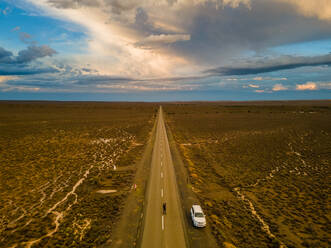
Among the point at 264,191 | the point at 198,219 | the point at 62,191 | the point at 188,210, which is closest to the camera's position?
the point at 198,219

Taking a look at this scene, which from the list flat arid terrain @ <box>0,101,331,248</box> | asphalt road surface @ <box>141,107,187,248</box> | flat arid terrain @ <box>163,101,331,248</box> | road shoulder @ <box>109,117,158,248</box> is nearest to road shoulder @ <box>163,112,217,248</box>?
flat arid terrain @ <box>0,101,331,248</box>

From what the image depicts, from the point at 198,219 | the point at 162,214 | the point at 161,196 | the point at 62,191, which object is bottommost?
the point at 62,191

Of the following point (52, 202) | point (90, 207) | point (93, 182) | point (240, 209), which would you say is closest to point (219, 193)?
point (240, 209)

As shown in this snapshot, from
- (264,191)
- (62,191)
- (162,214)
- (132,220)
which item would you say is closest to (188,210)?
(162,214)

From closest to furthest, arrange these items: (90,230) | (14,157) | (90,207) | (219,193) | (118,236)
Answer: (118,236) → (90,230) → (90,207) → (219,193) → (14,157)

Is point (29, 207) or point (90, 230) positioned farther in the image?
point (29, 207)

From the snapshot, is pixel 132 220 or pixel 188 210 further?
pixel 188 210

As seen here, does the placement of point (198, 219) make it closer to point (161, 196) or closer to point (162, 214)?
point (162, 214)

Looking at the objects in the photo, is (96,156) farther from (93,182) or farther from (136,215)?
(136,215)

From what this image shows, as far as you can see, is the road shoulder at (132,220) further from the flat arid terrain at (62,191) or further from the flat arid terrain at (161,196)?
the flat arid terrain at (62,191)

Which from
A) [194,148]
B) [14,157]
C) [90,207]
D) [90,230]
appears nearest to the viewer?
[90,230]
